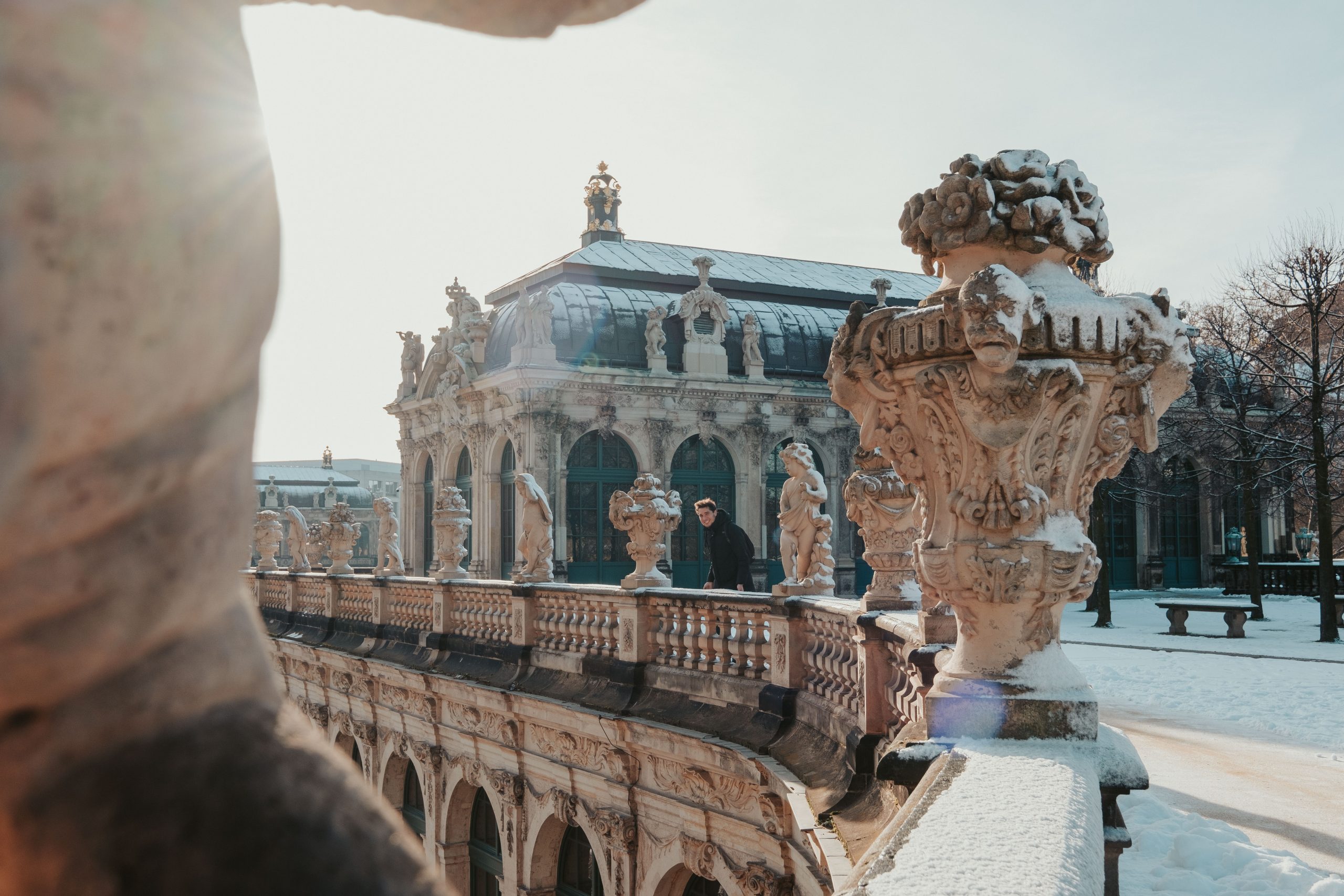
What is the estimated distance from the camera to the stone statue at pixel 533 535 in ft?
53.5

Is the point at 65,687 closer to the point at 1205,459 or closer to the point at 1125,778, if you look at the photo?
the point at 1125,778

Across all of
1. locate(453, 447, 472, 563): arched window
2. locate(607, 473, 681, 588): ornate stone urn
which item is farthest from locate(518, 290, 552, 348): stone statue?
locate(607, 473, 681, 588): ornate stone urn

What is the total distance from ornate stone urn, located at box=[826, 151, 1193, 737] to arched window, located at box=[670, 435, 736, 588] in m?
26.9

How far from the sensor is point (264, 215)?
81cm

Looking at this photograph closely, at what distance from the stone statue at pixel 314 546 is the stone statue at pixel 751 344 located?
12.4 metres

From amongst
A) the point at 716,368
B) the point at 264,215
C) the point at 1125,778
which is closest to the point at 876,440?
the point at 1125,778

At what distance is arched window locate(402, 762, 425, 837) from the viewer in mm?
19766

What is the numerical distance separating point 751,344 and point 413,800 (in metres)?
17.4

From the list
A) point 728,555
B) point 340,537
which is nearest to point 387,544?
point 340,537

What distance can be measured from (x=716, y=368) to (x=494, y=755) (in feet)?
61.8

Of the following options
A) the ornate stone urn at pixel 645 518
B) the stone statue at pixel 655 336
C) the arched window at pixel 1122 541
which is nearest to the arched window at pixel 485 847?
the ornate stone urn at pixel 645 518

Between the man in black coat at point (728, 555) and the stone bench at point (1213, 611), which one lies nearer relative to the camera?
the man in black coat at point (728, 555)

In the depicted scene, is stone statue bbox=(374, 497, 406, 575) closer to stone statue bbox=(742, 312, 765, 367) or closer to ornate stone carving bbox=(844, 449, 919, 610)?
stone statue bbox=(742, 312, 765, 367)

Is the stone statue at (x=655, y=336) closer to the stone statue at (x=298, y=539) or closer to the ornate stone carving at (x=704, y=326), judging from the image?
the ornate stone carving at (x=704, y=326)
